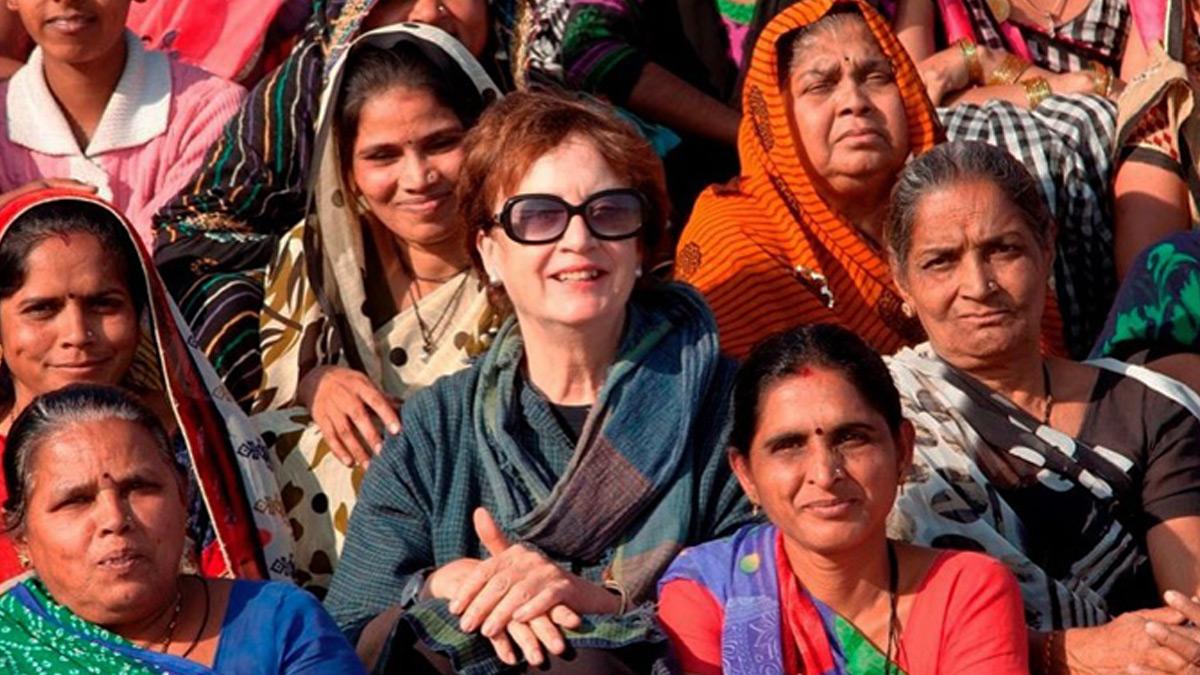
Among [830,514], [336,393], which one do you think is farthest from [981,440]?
[336,393]

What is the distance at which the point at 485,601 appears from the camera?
4875 millimetres

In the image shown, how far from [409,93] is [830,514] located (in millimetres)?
1686

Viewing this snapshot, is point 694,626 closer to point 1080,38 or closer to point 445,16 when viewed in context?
point 445,16

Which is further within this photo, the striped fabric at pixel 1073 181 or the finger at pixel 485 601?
the striped fabric at pixel 1073 181

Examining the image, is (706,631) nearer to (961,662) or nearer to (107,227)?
Result: (961,662)

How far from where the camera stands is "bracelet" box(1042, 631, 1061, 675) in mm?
4957

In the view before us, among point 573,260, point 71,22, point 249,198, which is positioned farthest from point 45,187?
point 573,260

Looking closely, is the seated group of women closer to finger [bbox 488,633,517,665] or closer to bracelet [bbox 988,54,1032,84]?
finger [bbox 488,633,517,665]

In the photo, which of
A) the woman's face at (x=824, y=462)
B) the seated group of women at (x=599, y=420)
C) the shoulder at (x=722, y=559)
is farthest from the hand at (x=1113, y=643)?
the shoulder at (x=722, y=559)

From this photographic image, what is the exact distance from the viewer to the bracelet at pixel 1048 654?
16.3 feet

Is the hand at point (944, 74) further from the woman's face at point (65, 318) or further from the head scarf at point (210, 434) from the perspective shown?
the woman's face at point (65, 318)

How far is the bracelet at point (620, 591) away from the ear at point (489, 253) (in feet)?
2.25

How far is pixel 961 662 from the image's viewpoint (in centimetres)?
473

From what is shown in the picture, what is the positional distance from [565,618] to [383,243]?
1589 millimetres
